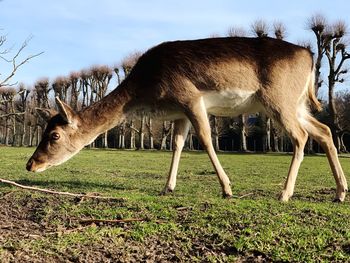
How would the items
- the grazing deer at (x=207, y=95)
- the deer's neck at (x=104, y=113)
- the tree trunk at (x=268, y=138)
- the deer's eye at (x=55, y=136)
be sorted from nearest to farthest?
the grazing deer at (x=207, y=95) → the deer's eye at (x=55, y=136) → the deer's neck at (x=104, y=113) → the tree trunk at (x=268, y=138)

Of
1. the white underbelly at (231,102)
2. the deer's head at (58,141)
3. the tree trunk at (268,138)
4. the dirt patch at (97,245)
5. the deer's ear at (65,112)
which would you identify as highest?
the tree trunk at (268,138)

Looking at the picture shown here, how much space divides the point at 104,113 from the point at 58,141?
0.89 m

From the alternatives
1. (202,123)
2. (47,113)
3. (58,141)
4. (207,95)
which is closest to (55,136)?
(58,141)

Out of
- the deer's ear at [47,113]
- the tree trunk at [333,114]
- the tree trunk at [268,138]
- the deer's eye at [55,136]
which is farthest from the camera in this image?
the tree trunk at [268,138]

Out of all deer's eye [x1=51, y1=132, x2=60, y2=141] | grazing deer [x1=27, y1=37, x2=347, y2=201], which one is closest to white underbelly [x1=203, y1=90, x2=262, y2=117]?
grazing deer [x1=27, y1=37, x2=347, y2=201]

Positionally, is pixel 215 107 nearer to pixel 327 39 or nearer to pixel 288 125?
pixel 288 125

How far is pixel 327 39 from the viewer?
46562mm

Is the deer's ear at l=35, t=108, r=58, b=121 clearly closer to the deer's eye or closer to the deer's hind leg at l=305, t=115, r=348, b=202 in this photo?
the deer's eye

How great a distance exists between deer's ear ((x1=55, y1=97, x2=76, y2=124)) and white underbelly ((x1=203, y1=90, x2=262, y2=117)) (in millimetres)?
2219

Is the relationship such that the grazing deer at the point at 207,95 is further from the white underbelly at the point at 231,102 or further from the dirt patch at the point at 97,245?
the dirt patch at the point at 97,245

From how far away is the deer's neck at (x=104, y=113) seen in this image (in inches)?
319

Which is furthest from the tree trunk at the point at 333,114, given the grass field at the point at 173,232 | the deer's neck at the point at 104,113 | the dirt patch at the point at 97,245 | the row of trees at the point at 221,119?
the dirt patch at the point at 97,245

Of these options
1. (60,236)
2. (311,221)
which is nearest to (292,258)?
(311,221)

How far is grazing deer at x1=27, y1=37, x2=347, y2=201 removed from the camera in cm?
765
